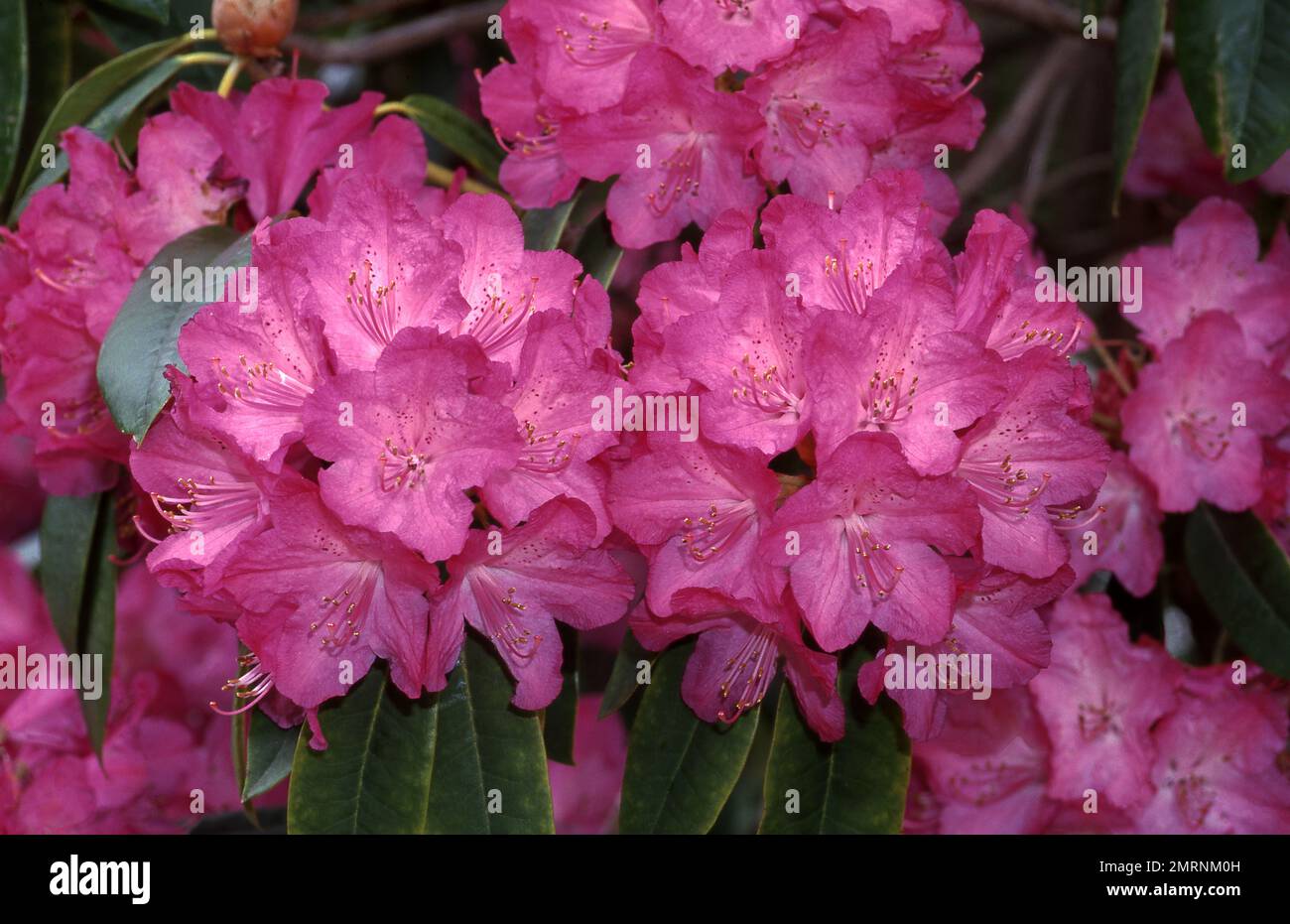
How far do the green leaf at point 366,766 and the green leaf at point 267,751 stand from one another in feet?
0.12

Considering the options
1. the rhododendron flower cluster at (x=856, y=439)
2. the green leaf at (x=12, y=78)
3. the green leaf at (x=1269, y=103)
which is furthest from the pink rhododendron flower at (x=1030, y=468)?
the green leaf at (x=12, y=78)

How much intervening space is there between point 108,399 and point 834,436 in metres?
0.56

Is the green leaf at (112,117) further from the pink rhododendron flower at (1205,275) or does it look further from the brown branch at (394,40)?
the pink rhododendron flower at (1205,275)

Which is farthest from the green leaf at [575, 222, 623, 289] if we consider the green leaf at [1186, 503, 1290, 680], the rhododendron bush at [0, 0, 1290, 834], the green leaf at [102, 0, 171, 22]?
the green leaf at [1186, 503, 1290, 680]

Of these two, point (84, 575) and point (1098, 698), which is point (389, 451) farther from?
point (1098, 698)

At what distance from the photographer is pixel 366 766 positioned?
3.51ft

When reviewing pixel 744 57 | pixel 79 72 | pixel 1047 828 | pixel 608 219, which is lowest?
pixel 1047 828

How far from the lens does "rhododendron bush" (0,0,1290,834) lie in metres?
0.96

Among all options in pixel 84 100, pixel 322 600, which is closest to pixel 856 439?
pixel 322 600

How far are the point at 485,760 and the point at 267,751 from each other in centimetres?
19

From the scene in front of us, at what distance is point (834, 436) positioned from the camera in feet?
3.05

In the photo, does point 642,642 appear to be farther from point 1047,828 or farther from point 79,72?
point 79,72

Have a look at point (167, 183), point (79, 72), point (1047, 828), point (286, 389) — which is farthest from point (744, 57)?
point (79, 72)

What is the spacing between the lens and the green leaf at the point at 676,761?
44.0 inches
